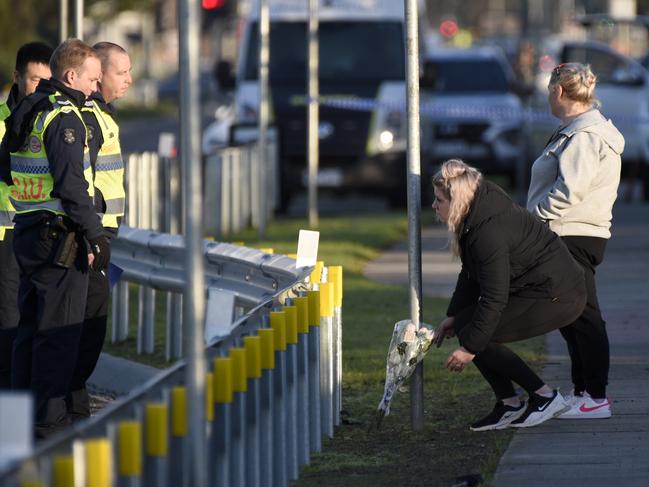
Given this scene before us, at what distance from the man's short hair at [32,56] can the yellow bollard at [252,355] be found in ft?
9.25

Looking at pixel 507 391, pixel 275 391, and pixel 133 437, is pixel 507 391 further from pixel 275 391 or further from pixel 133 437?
pixel 133 437

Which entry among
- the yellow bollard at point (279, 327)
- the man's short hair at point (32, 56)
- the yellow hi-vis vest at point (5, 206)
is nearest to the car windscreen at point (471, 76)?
the man's short hair at point (32, 56)

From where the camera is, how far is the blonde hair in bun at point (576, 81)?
741cm

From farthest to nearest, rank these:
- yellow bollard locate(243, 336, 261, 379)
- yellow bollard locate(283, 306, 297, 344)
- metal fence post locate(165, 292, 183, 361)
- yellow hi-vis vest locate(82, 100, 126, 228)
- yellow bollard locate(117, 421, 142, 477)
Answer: metal fence post locate(165, 292, 183, 361) < yellow hi-vis vest locate(82, 100, 126, 228) < yellow bollard locate(283, 306, 297, 344) < yellow bollard locate(243, 336, 261, 379) < yellow bollard locate(117, 421, 142, 477)

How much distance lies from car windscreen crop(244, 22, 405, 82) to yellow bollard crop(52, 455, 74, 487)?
15902 millimetres

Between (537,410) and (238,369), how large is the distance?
7.76ft

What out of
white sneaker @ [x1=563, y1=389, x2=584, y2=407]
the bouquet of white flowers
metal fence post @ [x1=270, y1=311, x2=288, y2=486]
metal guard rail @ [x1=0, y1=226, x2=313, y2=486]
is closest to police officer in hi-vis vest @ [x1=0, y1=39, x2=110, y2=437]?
metal guard rail @ [x1=0, y1=226, x2=313, y2=486]

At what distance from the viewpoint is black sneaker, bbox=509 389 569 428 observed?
7.37 metres

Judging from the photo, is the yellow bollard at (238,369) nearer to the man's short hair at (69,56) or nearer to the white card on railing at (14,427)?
the white card on railing at (14,427)

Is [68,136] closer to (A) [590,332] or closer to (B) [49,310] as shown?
(B) [49,310]

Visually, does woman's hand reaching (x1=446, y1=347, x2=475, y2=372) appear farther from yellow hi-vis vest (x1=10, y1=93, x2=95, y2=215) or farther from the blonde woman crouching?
yellow hi-vis vest (x1=10, y1=93, x2=95, y2=215)

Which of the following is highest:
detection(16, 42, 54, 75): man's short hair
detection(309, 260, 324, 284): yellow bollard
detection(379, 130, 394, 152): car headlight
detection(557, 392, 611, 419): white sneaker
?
detection(16, 42, 54, 75): man's short hair

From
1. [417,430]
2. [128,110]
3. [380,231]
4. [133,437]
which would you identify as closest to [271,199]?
[380,231]

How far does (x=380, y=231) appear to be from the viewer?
17.5 m
